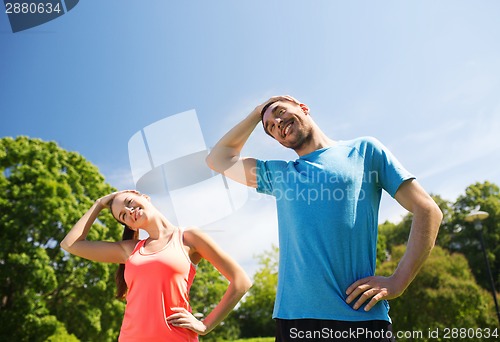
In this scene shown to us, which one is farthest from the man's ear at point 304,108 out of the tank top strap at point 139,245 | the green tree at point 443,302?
the green tree at point 443,302

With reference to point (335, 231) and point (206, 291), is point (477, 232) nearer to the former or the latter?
point (206, 291)

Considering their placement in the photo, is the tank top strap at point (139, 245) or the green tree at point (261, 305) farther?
the green tree at point (261, 305)

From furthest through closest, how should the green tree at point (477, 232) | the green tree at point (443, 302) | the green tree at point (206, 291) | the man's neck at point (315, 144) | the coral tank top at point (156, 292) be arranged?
the green tree at point (477, 232)
the green tree at point (206, 291)
the green tree at point (443, 302)
the coral tank top at point (156, 292)
the man's neck at point (315, 144)

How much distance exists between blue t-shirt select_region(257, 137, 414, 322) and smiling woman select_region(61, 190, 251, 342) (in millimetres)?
961

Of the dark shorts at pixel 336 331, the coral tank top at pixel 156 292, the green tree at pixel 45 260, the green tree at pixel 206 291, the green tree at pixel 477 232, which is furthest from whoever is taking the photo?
the green tree at pixel 477 232

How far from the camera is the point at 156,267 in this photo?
305cm

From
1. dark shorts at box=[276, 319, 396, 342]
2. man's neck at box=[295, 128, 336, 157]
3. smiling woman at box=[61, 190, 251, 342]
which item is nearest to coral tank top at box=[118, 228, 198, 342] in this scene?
smiling woman at box=[61, 190, 251, 342]

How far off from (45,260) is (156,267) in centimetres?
1351

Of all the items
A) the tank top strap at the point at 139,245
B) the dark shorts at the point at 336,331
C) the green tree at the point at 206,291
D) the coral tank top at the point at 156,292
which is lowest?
the dark shorts at the point at 336,331

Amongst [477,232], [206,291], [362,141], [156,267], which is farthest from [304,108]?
[477,232]

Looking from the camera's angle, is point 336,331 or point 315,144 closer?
point 336,331

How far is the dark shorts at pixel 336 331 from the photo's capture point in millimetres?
2033

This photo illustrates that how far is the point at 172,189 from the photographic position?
4.48m

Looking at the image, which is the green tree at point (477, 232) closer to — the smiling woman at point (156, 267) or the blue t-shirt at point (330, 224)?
the smiling woman at point (156, 267)
